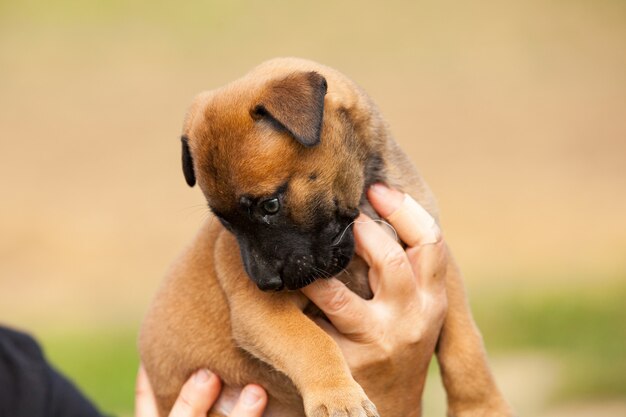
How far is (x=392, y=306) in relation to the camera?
13.2 feet

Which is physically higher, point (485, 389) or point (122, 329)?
point (485, 389)

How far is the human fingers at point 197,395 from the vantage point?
13.0 ft

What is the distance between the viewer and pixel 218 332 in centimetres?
407

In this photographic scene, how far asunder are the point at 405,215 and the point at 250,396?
100 centimetres

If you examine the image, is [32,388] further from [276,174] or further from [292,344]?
[276,174]

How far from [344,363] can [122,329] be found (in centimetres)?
737

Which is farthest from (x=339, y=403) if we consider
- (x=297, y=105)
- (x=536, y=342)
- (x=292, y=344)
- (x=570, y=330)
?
(x=570, y=330)

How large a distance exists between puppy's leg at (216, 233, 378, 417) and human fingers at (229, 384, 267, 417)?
24 cm

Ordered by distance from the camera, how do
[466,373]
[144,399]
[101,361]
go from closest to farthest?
[466,373]
[144,399]
[101,361]

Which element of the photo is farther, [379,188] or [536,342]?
[536,342]

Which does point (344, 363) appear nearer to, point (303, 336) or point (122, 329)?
point (303, 336)

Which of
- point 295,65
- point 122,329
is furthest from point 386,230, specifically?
point 122,329

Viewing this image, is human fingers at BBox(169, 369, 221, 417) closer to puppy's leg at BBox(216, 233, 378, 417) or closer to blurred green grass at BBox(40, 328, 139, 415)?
puppy's leg at BBox(216, 233, 378, 417)

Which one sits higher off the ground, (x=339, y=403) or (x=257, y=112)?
(x=257, y=112)
